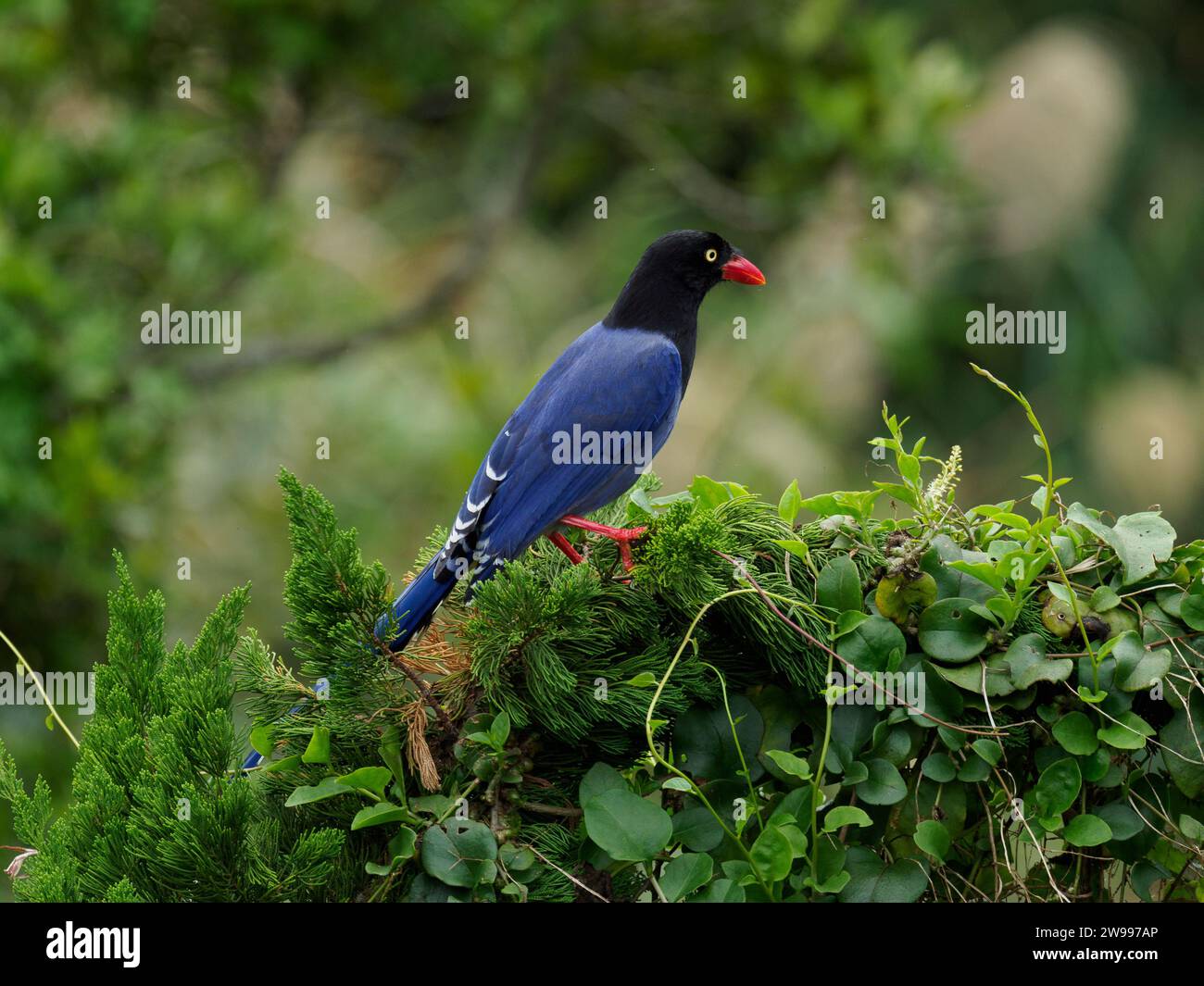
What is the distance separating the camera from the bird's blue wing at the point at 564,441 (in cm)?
217

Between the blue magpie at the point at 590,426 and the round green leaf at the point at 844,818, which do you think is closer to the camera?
the round green leaf at the point at 844,818

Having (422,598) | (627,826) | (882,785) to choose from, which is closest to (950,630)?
(882,785)

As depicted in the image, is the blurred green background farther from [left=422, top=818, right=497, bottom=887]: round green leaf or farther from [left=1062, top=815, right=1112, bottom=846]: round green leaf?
[left=422, top=818, right=497, bottom=887]: round green leaf

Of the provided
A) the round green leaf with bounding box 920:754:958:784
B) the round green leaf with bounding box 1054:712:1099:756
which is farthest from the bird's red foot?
the round green leaf with bounding box 1054:712:1099:756

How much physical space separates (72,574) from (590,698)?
2543 millimetres

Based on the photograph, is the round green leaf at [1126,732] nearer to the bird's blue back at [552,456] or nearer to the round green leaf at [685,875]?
the round green leaf at [685,875]

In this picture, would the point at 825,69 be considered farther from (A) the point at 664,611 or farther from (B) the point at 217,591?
(A) the point at 664,611

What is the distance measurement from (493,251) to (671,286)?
9.15ft

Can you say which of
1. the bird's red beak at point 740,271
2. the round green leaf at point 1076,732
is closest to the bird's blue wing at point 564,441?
the bird's red beak at point 740,271

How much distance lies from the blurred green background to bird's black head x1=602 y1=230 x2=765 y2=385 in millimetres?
218

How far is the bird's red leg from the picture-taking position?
193cm

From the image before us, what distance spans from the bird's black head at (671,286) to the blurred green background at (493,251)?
0.71 ft

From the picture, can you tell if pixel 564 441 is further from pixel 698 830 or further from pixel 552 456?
pixel 698 830
